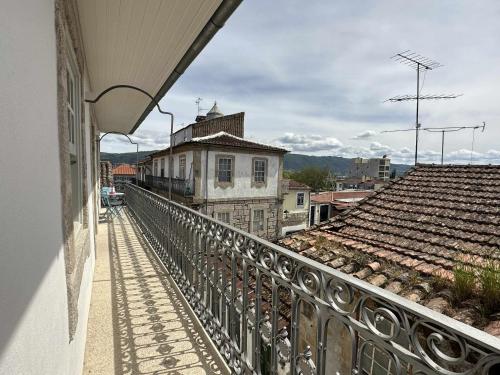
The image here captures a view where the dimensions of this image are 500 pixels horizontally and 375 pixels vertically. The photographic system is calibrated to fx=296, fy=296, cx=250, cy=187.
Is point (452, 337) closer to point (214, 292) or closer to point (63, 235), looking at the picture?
point (63, 235)

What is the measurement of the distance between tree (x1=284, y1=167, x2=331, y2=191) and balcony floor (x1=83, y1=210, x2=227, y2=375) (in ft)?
215

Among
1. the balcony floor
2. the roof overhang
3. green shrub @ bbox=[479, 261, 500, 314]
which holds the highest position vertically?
the roof overhang

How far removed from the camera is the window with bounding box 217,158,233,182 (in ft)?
55.6

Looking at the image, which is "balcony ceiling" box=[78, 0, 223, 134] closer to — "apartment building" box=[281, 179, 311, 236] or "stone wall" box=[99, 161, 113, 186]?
"stone wall" box=[99, 161, 113, 186]

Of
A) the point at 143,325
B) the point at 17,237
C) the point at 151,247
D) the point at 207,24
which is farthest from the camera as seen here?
the point at 151,247

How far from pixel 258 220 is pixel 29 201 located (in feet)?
58.2

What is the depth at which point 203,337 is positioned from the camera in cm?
280

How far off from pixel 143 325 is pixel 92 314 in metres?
0.66

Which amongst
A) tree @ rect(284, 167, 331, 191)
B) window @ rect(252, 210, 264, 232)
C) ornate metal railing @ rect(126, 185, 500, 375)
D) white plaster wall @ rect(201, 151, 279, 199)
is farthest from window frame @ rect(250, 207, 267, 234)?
tree @ rect(284, 167, 331, 191)

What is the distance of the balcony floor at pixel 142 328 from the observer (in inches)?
95.0

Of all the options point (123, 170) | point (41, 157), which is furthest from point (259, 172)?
point (123, 170)

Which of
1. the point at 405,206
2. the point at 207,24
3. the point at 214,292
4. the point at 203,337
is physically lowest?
the point at 203,337

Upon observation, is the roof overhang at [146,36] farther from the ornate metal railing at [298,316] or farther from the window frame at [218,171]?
the window frame at [218,171]

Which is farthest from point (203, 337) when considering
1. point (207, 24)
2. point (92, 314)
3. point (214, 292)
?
point (207, 24)
